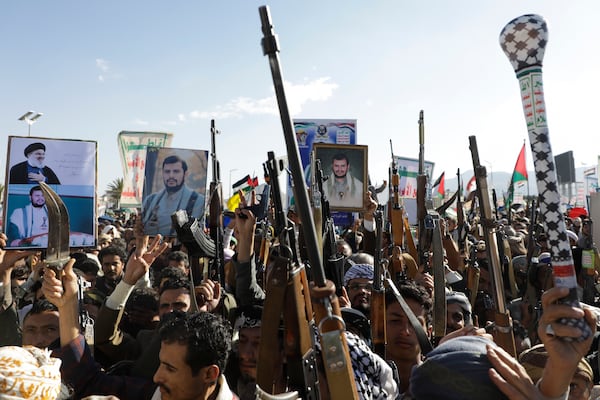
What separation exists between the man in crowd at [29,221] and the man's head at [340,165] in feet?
12.5

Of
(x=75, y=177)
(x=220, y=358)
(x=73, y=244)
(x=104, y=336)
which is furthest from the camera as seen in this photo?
(x=75, y=177)

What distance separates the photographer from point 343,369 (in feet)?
5.44

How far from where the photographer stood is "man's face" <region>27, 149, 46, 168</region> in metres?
4.88

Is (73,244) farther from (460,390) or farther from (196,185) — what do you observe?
(460,390)

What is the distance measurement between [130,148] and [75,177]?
7152 mm

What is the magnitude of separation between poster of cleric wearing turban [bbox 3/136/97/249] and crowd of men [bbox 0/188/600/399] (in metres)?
0.29

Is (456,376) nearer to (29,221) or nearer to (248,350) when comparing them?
(248,350)

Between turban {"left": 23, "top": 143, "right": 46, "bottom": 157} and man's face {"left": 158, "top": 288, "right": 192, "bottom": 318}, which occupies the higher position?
turban {"left": 23, "top": 143, "right": 46, "bottom": 157}

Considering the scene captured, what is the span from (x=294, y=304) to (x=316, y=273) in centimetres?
25

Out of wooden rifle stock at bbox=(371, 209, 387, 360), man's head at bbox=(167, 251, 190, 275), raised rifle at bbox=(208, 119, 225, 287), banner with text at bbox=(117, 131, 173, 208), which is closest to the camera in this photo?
wooden rifle stock at bbox=(371, 209, 387, 360)

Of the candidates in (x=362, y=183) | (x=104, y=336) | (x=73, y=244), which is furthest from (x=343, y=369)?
(x=362, y=183)

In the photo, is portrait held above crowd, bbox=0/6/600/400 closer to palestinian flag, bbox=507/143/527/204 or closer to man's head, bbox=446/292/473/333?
man's head, bbox=446/292/473/333

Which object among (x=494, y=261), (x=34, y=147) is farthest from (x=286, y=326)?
(x=34, y=147)

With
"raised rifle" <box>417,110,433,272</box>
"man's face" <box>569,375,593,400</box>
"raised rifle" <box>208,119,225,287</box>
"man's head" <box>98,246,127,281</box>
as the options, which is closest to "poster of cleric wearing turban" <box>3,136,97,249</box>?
"raised rifle" <box>208,119,225,287</box>
